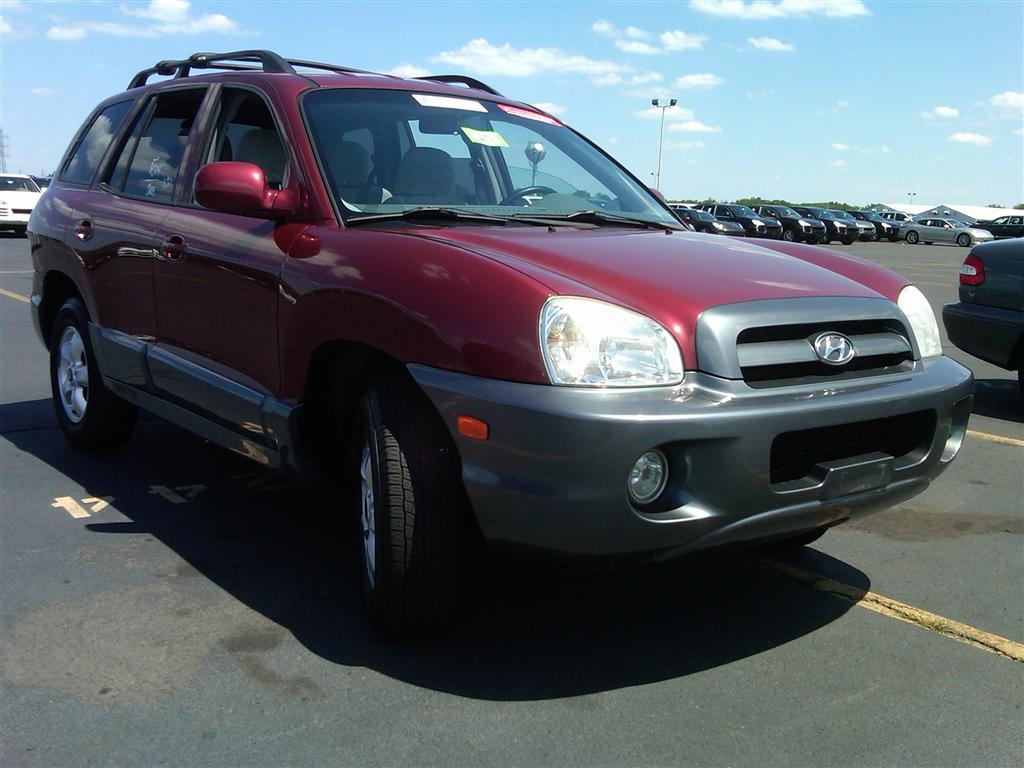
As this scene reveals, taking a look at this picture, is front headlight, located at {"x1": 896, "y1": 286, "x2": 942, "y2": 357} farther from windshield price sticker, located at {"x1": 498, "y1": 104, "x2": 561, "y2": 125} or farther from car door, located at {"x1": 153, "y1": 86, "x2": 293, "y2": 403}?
car door, located at {"x1": 153, "y1": 86, "x2": 293, "y2": 403}

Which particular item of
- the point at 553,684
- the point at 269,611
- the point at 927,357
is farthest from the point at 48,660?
the point at 927,357

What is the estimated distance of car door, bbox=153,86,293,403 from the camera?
3.57 m

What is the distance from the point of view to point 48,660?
3020 mm

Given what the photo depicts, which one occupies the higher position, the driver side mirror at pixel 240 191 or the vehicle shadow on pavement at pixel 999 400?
the driver side mirror at pixel 240 191

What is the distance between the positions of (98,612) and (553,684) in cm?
157

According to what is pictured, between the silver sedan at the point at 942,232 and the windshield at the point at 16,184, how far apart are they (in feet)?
123

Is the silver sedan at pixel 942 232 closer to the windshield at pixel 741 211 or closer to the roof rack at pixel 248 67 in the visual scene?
the windshield at pixel 741 211

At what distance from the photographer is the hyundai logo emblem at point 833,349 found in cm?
293

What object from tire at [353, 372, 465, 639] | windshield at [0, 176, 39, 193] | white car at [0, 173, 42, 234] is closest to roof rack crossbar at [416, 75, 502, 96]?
tire at [353, 372, 465, 639]

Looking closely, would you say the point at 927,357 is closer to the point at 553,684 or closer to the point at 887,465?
the point at 887,465

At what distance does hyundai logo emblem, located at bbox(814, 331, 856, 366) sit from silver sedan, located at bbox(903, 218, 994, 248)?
4600cm

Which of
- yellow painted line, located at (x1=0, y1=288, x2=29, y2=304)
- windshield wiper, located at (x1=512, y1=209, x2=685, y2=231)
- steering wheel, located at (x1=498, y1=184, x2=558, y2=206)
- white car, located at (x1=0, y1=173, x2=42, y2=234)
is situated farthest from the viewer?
white car, located at (x1=0, y1=173, x2=42, y2=234)

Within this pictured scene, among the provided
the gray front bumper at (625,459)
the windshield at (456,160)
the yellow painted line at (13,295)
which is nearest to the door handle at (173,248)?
the windshield at (456,160)

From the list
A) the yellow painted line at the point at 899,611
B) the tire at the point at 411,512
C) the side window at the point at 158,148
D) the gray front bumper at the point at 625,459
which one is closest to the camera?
the gray front bumper at the point at 625,459
